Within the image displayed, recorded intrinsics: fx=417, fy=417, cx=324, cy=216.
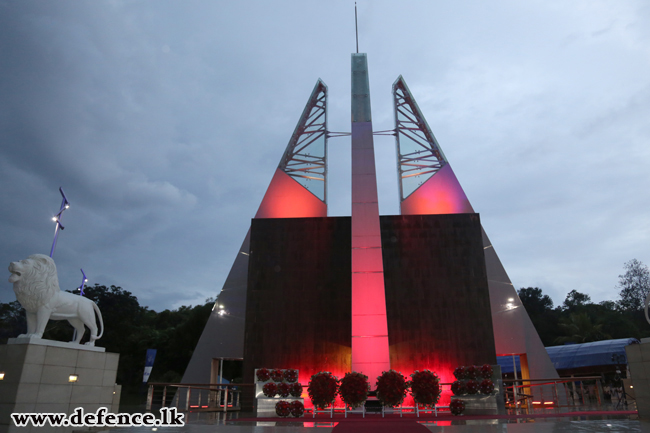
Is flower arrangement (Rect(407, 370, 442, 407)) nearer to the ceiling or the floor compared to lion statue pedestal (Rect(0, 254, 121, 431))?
nearer to the floor

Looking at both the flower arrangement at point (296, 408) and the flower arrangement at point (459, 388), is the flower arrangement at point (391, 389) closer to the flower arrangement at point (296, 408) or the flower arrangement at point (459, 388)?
the flower arrangement at point (459, 388)

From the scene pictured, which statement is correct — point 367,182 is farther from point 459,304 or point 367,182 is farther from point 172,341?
Answer: point 172,341

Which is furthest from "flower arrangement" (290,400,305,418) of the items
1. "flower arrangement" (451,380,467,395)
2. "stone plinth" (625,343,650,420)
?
"stone plinth" (625,343,650,420)

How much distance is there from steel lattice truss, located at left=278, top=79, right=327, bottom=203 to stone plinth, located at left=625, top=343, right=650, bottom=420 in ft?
43.8

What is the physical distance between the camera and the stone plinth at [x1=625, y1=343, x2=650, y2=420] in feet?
23.4

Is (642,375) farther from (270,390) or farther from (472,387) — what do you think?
(270,390)

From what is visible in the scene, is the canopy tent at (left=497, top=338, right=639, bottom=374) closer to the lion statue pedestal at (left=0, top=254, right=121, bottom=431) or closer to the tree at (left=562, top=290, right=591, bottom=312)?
the tree at (left=562, top=290, right=591, bottom=312)

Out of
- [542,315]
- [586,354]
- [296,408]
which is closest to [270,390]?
[296,408]

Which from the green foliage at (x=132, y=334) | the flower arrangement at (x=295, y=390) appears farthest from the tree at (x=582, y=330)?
the flower arrangement at (x=295, y=390)

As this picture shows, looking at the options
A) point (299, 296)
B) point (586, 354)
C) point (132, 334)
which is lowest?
point (586, 354)

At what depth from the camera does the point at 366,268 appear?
1415cm

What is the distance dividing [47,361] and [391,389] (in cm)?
689

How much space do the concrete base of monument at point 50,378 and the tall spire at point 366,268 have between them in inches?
317

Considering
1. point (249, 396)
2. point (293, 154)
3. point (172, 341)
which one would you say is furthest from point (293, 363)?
point (172, 341)
